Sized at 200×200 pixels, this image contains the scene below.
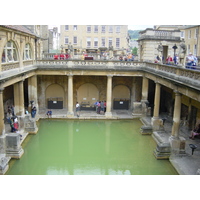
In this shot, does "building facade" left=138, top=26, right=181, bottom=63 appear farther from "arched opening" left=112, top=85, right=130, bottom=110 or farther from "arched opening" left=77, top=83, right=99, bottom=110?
"arched opening" left=77, top=83, right=99, bottom=110

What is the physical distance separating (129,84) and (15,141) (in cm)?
1625

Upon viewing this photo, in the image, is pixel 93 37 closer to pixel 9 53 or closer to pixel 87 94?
pixel 87 94

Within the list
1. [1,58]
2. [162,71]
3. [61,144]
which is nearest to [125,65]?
[162,71]

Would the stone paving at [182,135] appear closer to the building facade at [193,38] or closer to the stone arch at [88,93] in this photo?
the stone arch at [88,93]

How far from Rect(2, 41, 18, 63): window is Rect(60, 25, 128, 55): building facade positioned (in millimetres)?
25210

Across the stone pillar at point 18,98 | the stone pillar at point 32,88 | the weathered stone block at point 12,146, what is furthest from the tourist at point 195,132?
the stone pillar at point 32,88

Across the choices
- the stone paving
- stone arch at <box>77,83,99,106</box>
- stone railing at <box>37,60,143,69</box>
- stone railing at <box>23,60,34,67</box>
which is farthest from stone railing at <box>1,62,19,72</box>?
stone arch at <box>77,83,99,106</box>

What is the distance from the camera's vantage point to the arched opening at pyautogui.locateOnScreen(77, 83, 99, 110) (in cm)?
2819

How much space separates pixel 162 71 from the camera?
59.4 ft

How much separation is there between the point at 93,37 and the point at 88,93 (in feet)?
62.4

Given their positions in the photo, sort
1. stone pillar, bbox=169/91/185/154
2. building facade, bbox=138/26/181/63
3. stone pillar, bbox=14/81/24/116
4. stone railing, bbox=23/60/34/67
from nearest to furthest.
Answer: stone pillar, bbox=169/91/185/154 < stone pillar, bbox=14/81/24/116 < stone railing, bbox=23/60/34/67 < building facade, bbox=138/26/181/63

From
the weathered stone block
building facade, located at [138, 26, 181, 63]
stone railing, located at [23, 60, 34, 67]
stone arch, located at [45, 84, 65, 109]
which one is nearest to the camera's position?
the weathered stone block

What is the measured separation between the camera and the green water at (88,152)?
46.1 ft

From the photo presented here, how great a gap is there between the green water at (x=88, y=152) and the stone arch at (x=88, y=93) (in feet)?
19.7
